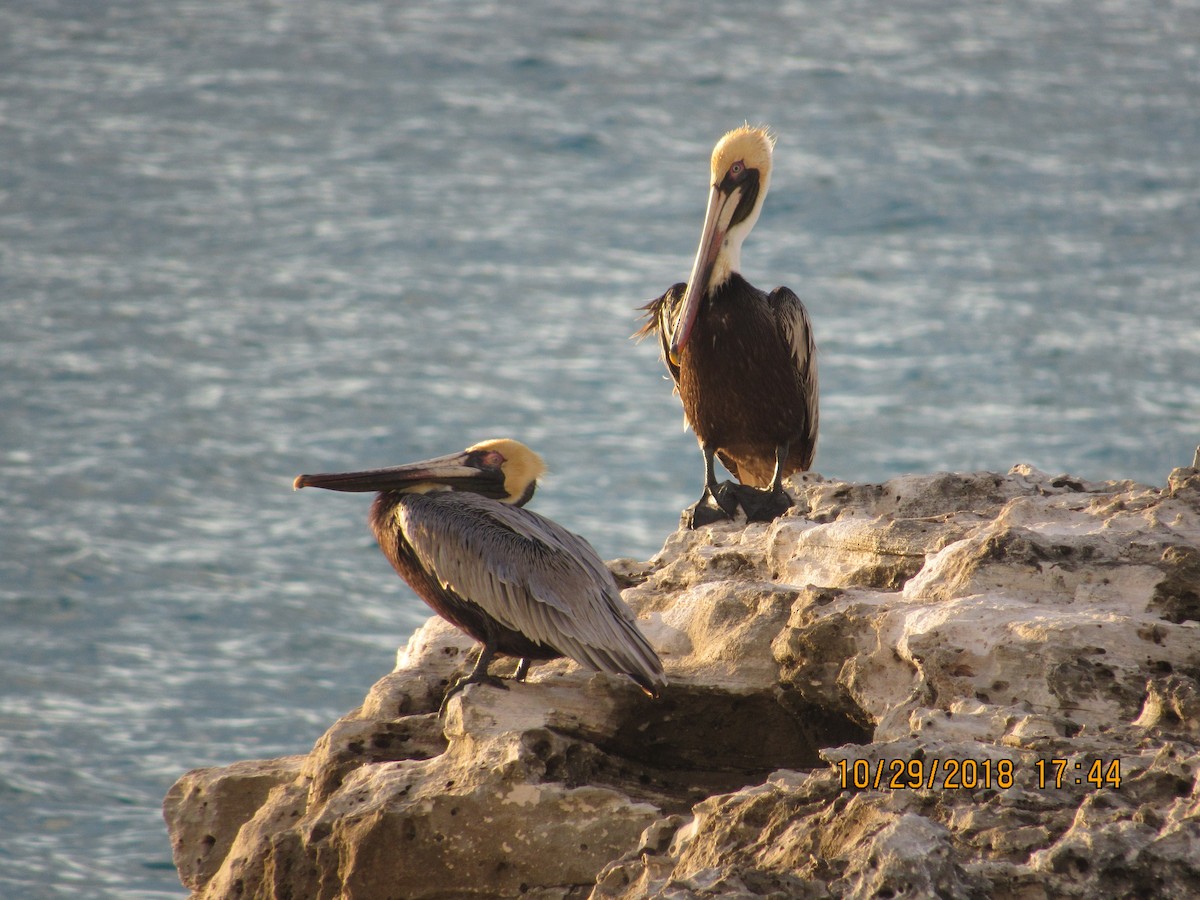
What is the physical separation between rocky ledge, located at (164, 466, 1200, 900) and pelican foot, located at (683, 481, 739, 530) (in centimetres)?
89

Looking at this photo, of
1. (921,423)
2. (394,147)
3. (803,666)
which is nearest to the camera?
(803,666)

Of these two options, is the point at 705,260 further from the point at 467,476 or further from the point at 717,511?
the point at 467,476

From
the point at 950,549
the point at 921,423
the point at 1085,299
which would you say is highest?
the point at 950,549

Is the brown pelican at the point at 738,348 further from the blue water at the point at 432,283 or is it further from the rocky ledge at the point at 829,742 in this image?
the blue water at the point at 432,283

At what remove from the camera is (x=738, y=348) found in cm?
698

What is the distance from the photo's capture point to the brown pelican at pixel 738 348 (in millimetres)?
6988

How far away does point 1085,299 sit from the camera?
2473 cm

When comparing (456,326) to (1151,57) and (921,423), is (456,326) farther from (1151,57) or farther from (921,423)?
(1151,57)

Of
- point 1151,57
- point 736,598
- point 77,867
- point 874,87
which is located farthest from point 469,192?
point 736,598

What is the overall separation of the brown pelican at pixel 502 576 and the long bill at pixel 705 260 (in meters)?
1.61

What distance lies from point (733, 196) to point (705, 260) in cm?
46

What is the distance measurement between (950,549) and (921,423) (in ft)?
61.7
